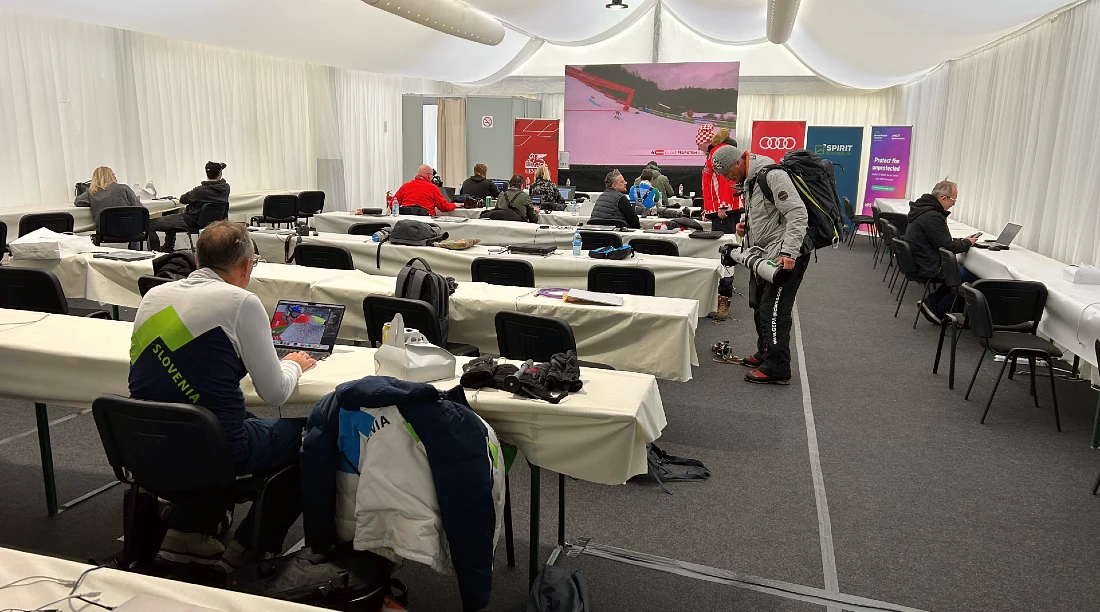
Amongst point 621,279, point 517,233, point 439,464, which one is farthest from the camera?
point 517,233

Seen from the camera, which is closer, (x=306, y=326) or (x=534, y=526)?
(x=534, y=526)

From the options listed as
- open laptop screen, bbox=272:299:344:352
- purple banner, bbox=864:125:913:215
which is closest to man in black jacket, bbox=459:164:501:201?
purple banner, bbox=864:125:913:215

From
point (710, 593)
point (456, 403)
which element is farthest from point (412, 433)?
point (710, 593)

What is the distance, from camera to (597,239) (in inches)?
267

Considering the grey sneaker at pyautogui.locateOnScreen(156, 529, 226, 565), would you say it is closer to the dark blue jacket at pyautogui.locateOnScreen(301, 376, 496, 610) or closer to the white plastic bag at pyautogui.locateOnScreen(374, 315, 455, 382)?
the dark blue jacket at pyautogui.locateOnScreen(301, 376, 496, 610)

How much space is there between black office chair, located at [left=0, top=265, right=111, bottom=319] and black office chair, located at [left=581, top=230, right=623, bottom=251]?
3.88 metres

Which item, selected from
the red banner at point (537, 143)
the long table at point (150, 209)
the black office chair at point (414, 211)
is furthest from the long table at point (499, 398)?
the red banner at point (537, 143)

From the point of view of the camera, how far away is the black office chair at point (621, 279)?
5078 mm

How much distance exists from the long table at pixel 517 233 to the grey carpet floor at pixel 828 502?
6.25 feet

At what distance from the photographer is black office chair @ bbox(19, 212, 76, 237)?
701 centimetres

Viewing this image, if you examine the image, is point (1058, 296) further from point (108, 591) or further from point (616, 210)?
point (108, 591)

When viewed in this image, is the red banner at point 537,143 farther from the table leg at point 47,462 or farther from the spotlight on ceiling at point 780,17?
the table leg at point 47,462

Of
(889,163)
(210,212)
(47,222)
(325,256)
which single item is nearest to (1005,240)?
(325,256)

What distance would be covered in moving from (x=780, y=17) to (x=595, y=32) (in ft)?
18.0
